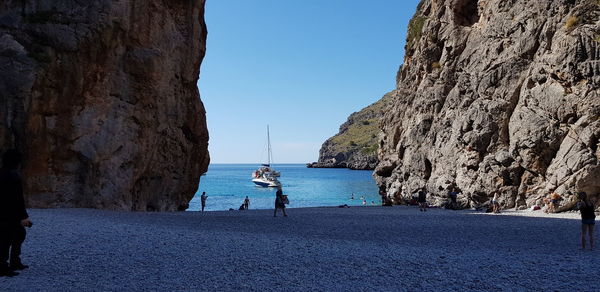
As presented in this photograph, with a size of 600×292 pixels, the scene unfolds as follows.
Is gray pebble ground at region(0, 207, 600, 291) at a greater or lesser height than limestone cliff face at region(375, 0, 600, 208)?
lesser

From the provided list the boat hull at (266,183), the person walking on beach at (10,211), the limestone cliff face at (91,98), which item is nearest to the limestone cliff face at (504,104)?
the limestone cliff face at (91,98)

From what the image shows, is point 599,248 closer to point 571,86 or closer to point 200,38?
point 571,86

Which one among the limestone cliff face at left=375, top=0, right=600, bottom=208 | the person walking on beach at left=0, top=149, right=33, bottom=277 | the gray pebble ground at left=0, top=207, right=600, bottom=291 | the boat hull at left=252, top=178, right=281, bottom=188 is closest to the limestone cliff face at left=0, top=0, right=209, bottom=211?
the gray pebble ground at left=0, top=207, right=600, bottom=291

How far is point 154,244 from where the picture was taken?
493 inches

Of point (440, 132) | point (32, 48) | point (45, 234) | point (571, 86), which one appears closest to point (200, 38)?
point (32, 48)

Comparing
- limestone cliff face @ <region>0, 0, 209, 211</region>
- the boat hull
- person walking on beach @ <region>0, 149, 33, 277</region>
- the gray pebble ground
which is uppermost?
limestone cliff face @ <region>0, 0, 209, 211</region>

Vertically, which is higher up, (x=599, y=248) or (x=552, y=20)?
(x=552, y=20)

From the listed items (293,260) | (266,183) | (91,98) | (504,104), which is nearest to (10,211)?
(293,260)

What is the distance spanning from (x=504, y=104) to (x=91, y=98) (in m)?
28.1

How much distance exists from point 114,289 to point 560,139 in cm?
2899

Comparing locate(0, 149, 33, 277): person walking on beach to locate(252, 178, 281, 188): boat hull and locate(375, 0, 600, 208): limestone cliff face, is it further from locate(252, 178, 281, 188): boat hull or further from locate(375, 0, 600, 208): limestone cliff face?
locate(252, 178, 281, 188): boat hull

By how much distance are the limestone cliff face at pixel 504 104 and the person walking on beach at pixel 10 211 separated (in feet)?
92.3

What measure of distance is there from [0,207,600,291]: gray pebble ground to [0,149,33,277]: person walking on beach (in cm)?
60

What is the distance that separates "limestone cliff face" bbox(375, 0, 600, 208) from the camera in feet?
91.5
